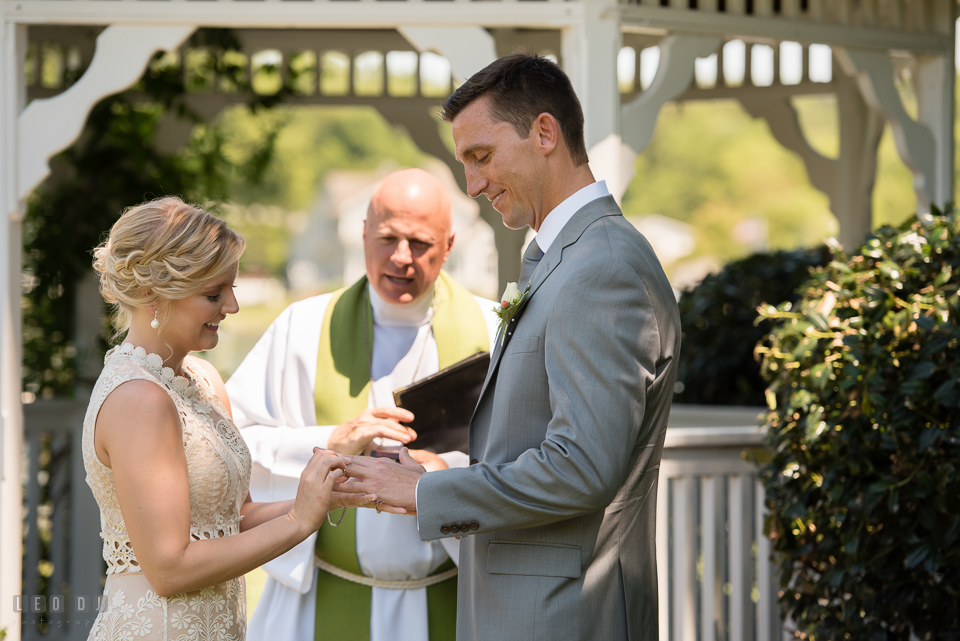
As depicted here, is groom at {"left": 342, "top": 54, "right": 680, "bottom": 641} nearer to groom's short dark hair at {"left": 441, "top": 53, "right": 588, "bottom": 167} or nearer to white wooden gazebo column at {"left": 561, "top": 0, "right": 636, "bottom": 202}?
groom's short dark hair at {"left": 441, "top": 53, "right": 588, "bottom": 167}

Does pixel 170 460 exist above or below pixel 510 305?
below

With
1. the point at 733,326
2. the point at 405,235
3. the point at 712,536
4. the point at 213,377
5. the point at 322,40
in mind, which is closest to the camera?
the point at 213,377

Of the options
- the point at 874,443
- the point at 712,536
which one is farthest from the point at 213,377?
the point at 712,536

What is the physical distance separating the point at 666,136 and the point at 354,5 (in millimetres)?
41989

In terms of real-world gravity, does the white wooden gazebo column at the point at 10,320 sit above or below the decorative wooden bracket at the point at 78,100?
below

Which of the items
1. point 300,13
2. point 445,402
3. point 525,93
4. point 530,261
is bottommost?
point 445,402

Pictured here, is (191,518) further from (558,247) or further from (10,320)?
(10,320)

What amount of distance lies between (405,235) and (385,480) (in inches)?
48.0


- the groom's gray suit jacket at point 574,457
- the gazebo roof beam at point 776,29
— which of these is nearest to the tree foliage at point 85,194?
the gazebo roof beam at point 776,29

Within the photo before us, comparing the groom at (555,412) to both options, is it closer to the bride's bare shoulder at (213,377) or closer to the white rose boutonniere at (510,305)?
the white rose boutonniere at (510,305)

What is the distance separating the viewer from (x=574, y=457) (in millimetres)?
1872

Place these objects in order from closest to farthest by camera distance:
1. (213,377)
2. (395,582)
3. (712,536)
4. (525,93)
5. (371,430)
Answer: (525,93) < (213,377) < (371,430) < (395,582) < (712,536)

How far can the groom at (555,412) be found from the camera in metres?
1.90

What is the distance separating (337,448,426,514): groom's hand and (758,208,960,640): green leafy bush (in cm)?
182
